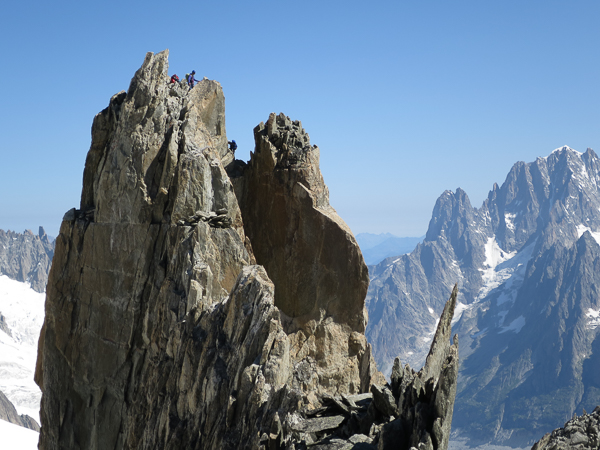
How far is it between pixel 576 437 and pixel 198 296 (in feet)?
70.8

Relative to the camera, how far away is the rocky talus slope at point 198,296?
2939 cm

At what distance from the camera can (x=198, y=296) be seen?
35.5 meters

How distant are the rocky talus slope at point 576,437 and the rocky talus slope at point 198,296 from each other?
217 inches

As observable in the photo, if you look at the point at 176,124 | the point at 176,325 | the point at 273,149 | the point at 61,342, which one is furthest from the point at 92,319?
the point at 273,149

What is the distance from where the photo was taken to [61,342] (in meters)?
43.0

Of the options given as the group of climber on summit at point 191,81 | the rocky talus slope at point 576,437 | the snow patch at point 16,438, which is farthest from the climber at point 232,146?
the snow patch at point 16,438

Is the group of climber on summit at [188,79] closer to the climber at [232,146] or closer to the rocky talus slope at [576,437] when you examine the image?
the climber at [232,146]

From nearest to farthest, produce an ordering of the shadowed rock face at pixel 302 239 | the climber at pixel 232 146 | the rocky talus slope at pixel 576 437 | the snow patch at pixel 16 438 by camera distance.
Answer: the rocky talus slope at pixel 576 437
the shadowed rock face at pixel 302 239
the climber at pixel 232 146
the snow patch at pixel 16 438

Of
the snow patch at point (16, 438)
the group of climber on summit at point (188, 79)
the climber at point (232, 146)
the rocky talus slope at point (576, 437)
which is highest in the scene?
the group of climber on summit at point (188, 79)

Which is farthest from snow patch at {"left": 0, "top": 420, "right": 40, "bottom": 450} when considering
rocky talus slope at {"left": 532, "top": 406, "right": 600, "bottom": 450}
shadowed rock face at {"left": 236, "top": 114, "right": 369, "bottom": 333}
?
rocky talus slope at {"left": 532, "top": 406, "right": 600, "bottom": 450}

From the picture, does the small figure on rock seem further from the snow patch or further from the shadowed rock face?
the snow patch

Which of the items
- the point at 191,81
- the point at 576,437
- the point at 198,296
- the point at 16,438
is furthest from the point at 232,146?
the point at 16,438

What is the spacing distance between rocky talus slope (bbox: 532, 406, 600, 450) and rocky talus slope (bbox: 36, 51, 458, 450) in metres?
5.51

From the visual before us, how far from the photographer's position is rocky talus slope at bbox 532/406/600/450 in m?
24.3
